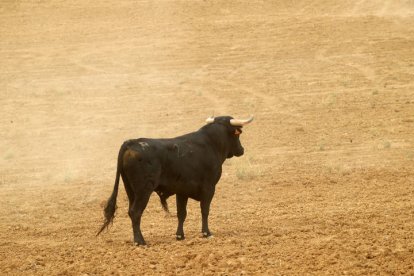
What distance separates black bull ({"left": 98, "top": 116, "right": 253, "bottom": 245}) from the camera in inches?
415

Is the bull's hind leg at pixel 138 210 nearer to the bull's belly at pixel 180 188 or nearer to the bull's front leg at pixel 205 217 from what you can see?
the bull's belly at pixel 180 188

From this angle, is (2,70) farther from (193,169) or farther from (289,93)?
(193,169)

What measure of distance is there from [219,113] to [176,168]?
50.5ft

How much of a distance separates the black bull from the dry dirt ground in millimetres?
560

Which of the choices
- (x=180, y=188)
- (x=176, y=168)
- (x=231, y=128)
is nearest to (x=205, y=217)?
(x=180, y=188)

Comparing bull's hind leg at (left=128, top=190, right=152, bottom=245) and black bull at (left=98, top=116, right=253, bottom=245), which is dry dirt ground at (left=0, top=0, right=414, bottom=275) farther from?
black bull at (left=98, top=116, right=253, bottom=245)

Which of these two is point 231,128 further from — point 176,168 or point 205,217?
point 205,217

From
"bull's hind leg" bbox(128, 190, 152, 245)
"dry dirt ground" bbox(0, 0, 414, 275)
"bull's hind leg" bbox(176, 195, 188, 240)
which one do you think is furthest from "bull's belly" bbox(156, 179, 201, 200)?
"dry dirt ground" bbox(0, 0, 414, 275)

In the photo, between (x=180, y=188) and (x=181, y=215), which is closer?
(x=180, y=188)

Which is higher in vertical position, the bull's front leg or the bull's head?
the bull's head

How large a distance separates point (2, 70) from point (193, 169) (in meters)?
26.1

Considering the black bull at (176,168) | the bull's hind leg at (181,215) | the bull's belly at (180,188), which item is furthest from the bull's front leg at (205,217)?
the bull's hind leg at (181,215)

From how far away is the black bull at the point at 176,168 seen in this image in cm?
1055

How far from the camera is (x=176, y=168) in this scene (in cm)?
1091
